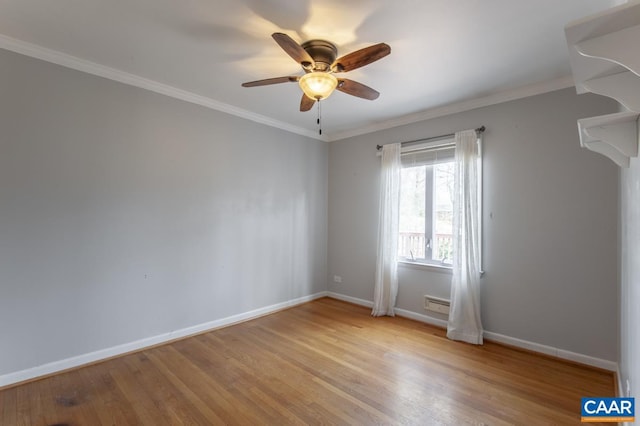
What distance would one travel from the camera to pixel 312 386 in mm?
2324

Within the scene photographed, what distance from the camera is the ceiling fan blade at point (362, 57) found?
1.87 meters

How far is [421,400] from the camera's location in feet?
7.13

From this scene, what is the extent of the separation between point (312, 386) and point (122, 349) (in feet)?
6.32

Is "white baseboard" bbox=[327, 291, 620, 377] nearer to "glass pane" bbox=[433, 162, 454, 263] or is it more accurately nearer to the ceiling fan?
"glass pane" bbox=[433, 162, 454, 263]

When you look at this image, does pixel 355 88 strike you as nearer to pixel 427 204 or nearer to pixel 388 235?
pixel 427 204

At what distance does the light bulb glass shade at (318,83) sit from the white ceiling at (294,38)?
0.31 m

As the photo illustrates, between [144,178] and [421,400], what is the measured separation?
10.6ft

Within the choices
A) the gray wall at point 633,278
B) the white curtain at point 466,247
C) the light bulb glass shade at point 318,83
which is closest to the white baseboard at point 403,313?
the white curtain at point 466,247

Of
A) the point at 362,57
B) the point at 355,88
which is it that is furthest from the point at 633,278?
the point at 355,88

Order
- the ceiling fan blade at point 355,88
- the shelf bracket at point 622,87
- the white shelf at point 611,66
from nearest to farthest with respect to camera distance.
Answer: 1. the white shelf at point 611,66
2. the shelf bracket at point 622,87
3. the ceiling fan blade at point 355,88

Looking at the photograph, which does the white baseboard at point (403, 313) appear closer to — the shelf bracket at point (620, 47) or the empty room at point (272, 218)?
the empty room at point (272, 218)

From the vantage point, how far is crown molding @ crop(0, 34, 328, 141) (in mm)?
2352

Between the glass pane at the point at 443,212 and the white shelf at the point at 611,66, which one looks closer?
the white shelf at the point at 611,66

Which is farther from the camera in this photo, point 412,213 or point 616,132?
point 412,213
